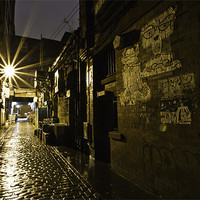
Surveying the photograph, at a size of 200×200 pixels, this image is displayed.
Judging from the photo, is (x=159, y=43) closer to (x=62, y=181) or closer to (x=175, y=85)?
(x=175, y=85)

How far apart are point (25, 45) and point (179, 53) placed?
128ft

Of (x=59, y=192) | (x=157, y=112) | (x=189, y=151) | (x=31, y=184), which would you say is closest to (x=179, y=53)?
(x=157, y=112)

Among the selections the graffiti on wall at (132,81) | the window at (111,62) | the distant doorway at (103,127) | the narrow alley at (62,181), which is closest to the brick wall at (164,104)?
the graffiti on wall at (132,81)

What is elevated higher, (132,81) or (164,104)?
(132,81)

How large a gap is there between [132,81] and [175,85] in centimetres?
147

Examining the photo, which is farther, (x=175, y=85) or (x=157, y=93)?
(x=157, y=93)

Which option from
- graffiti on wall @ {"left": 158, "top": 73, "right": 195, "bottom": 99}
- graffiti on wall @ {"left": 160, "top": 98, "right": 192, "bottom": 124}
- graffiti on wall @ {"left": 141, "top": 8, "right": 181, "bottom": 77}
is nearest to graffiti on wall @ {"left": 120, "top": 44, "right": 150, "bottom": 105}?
graffiti on wall @ {"left": 141, "top": 8, "right": 181, "bottom": 77}

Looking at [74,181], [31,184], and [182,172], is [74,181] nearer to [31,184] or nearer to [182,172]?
[31,184]

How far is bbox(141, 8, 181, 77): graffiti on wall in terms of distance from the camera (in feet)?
10.9

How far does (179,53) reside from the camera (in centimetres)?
312

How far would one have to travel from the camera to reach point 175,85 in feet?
10.4

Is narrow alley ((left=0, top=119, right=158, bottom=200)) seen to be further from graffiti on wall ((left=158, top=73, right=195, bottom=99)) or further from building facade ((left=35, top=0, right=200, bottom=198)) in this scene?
graffiti on wall ((left=158, top=73, right=195, bottom=99))

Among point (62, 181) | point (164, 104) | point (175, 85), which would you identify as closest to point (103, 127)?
A: point (62, 181)

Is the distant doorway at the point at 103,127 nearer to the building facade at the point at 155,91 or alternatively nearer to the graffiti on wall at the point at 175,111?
the building facade at the point at 155,91
